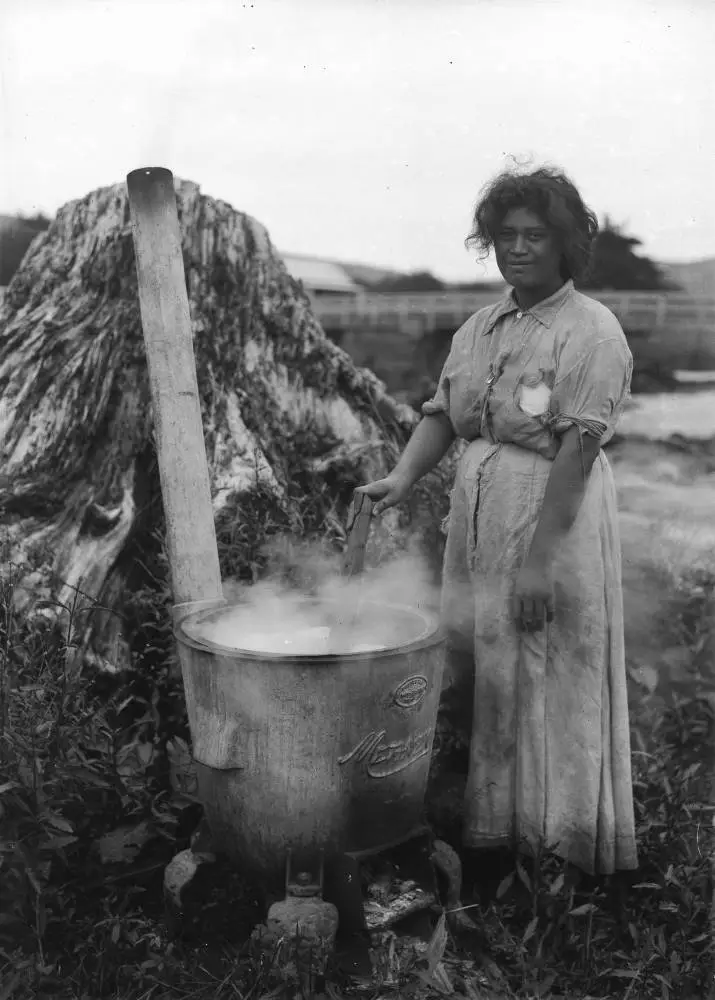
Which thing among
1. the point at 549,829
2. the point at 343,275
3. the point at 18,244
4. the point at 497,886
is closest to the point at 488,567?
the point at 549,829

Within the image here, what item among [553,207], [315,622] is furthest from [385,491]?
[553,207]

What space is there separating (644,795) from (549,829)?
77cm

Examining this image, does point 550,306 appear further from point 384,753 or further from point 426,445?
point 384,753

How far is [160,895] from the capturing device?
321 centimetres

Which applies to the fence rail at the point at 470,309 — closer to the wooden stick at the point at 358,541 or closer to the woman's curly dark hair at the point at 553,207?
the woman's curly dark hair at the point at 553,207

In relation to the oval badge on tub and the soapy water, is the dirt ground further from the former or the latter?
the oval badge on tub

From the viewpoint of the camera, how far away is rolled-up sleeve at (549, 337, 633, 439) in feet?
9.17

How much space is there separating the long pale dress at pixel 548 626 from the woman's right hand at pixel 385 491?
217 mm

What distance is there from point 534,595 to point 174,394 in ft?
4.93

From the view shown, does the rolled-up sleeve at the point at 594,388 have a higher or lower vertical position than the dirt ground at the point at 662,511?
higher

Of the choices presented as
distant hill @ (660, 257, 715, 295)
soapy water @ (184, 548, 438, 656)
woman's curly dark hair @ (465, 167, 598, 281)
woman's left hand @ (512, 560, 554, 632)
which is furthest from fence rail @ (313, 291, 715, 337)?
woman's left hand @ (512, 560, 554, 632)

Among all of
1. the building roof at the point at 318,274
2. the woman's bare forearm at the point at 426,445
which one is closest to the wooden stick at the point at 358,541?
the woman's bare forearm at the point at 426,445

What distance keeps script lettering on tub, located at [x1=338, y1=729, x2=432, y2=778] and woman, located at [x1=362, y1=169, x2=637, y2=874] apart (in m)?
0.46

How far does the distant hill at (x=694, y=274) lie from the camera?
3.83 m
